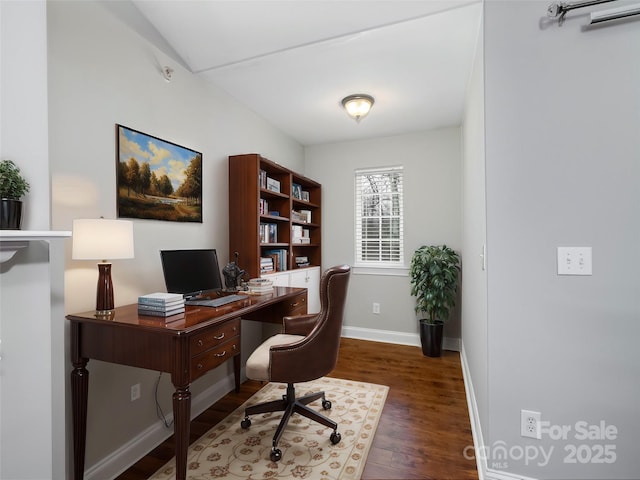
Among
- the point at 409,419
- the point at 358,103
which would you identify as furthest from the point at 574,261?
the point at 358,103

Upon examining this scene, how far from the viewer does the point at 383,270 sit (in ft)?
13.5

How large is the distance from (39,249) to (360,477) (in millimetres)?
1861

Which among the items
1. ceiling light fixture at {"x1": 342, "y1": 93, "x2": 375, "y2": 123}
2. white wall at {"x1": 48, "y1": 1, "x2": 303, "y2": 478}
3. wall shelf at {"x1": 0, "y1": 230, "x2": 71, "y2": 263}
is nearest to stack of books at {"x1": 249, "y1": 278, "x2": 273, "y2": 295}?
white wall at {"x1": 48, "y1": 1, "x2": 303, "y2": 478}

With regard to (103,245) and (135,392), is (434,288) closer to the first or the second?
(135,392)

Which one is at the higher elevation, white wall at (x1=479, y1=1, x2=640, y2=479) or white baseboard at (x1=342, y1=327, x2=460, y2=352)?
white wall at (x1=479, y1=1, x2=640, y2=479)

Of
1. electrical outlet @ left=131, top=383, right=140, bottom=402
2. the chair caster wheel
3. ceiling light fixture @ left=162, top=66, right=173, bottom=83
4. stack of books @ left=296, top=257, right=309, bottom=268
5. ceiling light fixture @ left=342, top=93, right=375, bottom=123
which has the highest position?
ceiling light fixture @ left=342, top=93, right=375, bottom=123

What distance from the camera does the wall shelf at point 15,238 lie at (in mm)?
1027

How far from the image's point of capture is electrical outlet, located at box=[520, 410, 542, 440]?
1545 mm

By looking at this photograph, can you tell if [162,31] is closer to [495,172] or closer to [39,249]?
[39,249]

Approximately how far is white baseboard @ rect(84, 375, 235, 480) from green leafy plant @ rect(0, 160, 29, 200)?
4.81 ft

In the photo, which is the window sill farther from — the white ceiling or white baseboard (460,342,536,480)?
the white ceiling

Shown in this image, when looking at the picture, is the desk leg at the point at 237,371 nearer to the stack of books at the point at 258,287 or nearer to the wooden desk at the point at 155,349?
the stack of books at the point at 258,287

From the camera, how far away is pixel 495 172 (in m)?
1.61

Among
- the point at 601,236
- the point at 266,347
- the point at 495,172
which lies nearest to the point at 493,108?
the point at 495,172
